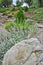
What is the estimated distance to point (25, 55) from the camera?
5.34 meters

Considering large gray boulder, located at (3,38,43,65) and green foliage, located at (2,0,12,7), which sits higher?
large gray boulder, located at (3,38,43,65)

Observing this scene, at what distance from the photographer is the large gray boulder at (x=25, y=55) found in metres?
5.27

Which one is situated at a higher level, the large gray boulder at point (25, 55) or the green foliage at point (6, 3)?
the large gray boulder at point (25, 55)

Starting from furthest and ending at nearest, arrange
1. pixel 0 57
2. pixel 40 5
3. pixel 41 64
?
pixel 40 5 → pixel 0 57 → pixel 41 64

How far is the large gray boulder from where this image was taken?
5.27m

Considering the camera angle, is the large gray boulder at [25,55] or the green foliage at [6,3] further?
the green foliage at [6,3]

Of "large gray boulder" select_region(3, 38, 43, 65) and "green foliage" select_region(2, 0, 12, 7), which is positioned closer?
"large gray boulder" select_region(3, 38, 43, 65)

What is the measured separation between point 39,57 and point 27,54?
0.28 m

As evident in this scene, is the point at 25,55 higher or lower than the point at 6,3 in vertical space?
higher

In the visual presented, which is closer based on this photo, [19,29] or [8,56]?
[8,56]

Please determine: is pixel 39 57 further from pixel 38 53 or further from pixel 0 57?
pixel 0 57

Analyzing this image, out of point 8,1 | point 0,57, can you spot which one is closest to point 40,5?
→ point 8,1

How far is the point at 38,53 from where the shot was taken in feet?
17.8

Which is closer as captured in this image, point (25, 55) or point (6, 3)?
point (25, 55)
